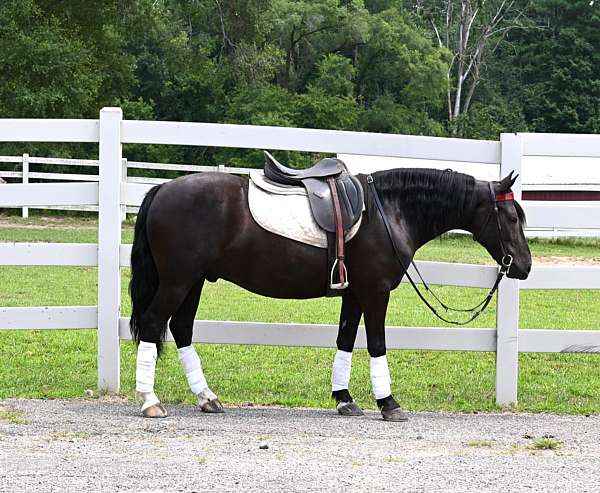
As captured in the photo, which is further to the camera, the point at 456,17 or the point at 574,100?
the point at 456,17

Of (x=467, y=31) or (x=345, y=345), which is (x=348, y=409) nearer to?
(x=345, y=345)

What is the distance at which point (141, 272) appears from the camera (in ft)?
20.9

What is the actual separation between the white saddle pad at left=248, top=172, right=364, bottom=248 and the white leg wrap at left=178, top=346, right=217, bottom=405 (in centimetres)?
100

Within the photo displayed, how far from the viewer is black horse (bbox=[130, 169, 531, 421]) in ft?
20.3

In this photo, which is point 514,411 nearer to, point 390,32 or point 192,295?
point 192,295

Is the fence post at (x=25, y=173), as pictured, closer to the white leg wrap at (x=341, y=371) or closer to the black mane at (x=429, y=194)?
the white leg wrap at (x=341, y=371)

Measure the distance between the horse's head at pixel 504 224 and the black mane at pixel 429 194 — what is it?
0.30ft

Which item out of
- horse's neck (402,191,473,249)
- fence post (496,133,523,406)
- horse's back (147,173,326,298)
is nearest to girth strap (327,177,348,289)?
horse's back (147,173,326,298)

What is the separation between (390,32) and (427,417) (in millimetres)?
39709

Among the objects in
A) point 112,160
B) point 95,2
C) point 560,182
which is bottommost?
point 560,182

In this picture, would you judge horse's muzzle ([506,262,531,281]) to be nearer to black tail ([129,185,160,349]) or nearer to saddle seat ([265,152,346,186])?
saddle seat ([265,152,346,186])

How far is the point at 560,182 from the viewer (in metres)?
27.2

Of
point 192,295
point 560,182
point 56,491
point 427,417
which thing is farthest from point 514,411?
point 560,182

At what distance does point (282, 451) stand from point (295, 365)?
10.5 feet
